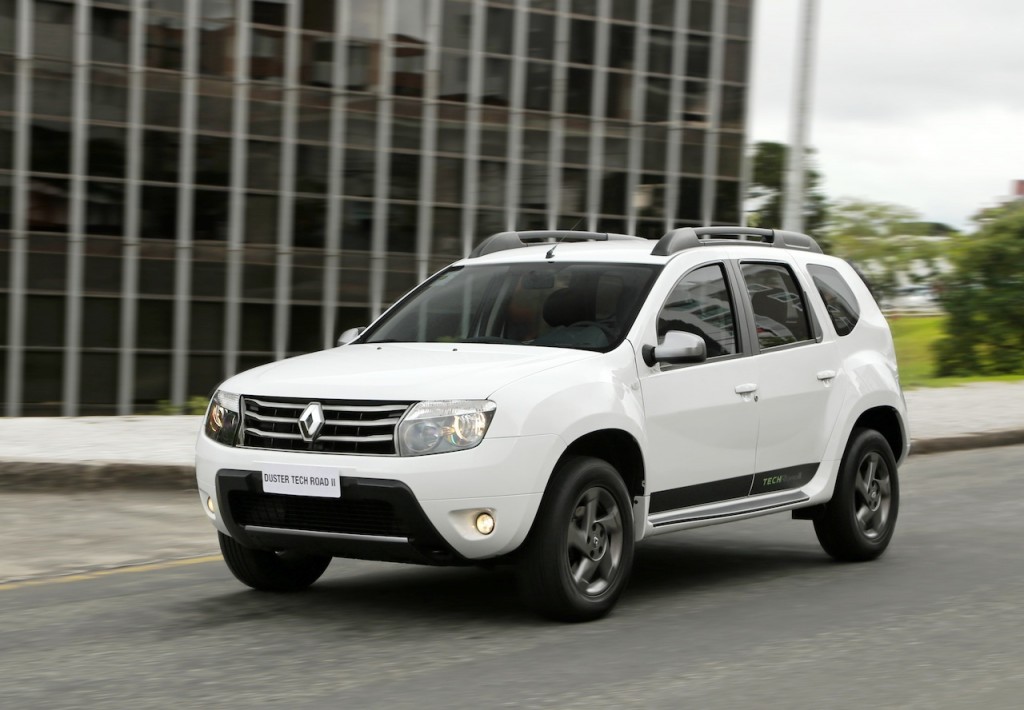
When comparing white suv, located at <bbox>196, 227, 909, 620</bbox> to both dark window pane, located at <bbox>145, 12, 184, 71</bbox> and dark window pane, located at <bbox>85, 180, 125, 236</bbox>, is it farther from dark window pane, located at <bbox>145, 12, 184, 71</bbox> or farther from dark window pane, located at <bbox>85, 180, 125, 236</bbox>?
dark window pane, located at <bbox>145, 12, 184, 71</bbox>

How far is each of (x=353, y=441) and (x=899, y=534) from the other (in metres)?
4.63

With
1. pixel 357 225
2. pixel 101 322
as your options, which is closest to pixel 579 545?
A: pixel 101 322

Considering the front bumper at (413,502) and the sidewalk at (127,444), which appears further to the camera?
the sidewalk at (127,444)

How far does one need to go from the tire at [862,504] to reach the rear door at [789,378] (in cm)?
30

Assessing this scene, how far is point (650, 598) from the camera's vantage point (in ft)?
23.9

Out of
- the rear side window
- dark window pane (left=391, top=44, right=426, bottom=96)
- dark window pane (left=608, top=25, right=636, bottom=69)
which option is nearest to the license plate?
the rear side window

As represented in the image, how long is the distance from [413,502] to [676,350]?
1.53m

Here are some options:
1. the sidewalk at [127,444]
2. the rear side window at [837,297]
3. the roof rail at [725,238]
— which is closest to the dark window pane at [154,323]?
the sidewalk at [127,444]

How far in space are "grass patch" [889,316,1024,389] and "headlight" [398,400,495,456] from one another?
14.1m

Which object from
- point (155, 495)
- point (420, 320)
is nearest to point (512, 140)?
point (155, 495)

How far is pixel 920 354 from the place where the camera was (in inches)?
1492

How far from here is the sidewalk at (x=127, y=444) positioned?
10.9 meters

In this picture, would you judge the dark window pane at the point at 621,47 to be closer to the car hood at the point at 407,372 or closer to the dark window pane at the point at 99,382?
the dark window pane at the point at 99,382

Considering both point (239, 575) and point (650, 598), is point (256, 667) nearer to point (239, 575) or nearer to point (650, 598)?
point (239, 575)
